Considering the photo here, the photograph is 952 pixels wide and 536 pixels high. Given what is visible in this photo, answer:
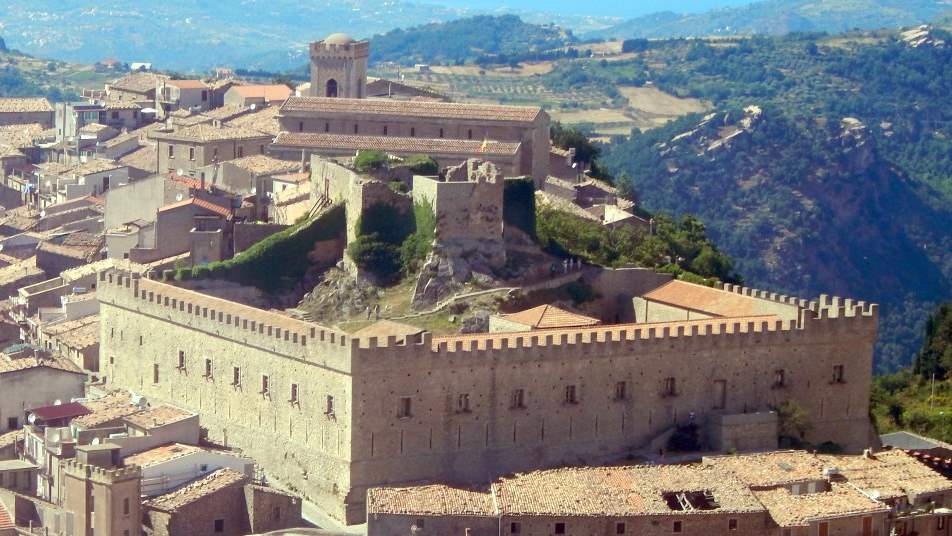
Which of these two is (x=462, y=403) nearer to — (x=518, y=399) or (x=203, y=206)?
(x=518, y=399)

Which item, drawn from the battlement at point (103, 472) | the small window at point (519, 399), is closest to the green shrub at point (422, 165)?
the small window at point (519, 399)

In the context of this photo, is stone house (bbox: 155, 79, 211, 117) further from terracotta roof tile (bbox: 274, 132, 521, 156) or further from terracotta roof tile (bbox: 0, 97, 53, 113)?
terracotta roof tile (bbox: 274, 132, 521, 156)

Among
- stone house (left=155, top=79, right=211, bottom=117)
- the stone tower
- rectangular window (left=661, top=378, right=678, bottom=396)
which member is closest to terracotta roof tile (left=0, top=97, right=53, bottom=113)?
stone house (left=155, top=79, right=211, bottom=117)

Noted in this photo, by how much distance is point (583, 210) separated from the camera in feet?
248

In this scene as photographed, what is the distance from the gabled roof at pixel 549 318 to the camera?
59884mm

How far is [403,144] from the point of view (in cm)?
7538

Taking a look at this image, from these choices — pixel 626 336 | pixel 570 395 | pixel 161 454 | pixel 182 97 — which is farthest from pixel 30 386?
pixel 182 97

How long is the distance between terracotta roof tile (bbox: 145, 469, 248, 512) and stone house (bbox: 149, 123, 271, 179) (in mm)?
28181

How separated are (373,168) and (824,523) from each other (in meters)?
20.8

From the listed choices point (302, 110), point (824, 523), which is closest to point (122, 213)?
point (302, 110)

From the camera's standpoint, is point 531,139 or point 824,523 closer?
point 824,523

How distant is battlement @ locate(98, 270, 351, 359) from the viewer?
55.2 metres

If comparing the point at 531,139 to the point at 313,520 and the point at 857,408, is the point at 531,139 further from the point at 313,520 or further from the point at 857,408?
the point at 313,520

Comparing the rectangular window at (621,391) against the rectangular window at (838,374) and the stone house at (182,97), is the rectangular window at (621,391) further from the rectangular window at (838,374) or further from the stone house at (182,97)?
the stone house at (182,97)
